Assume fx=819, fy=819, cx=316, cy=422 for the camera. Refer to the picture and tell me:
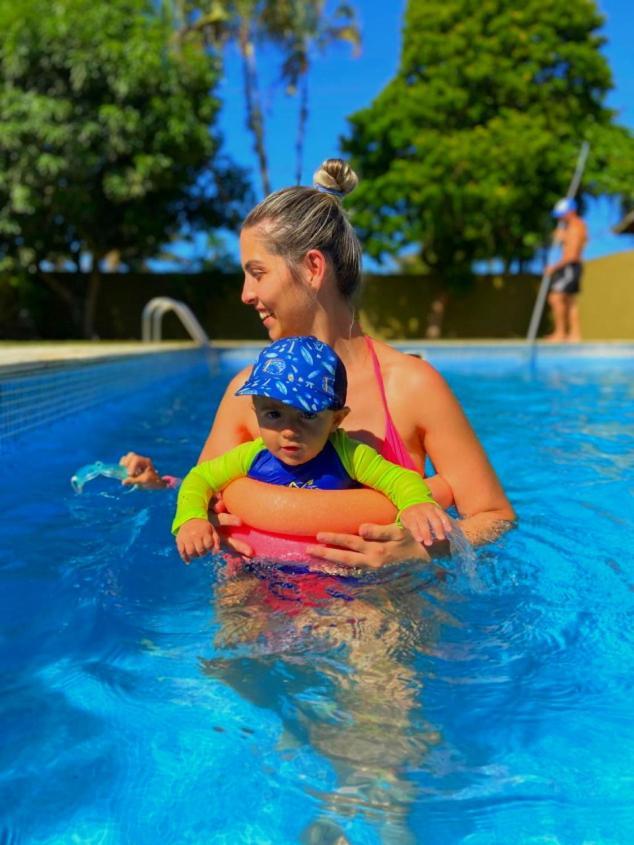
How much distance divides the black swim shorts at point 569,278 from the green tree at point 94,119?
9048mm

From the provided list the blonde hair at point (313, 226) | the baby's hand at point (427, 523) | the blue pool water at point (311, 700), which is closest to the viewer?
the blue pool water at point (311, 700)

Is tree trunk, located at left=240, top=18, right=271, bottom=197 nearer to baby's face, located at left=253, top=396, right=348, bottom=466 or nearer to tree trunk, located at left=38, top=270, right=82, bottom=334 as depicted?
tree trunk, located at left=38, top=270, right=82, bottom=334

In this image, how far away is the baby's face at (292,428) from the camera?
2193 millimetres

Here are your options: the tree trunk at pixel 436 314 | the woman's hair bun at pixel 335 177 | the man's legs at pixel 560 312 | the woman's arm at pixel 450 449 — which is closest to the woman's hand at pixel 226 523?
the woman's arm at pixel 450 449

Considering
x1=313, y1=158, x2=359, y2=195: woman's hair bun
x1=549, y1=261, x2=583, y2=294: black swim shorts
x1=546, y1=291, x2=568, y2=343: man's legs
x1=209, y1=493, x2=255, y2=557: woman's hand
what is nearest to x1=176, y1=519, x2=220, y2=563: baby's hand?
x1=209, y1=493, x2=255, y2=557: woman's hand

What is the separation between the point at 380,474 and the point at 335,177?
1.12m

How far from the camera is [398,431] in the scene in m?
2.60

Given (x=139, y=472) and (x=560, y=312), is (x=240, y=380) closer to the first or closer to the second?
(x=139, y=472)

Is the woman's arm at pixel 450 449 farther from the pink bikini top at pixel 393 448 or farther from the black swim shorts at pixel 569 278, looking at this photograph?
the black swim shorts at pixel 569 278

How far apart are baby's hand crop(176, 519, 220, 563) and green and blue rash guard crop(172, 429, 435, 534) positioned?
1.8 inches

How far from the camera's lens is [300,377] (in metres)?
2.14

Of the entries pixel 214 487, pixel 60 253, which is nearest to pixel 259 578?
pixel 214 487

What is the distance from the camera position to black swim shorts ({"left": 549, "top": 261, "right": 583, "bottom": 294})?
1386 centimetres

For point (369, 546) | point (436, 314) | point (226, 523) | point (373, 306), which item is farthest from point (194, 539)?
point (373, 306)
